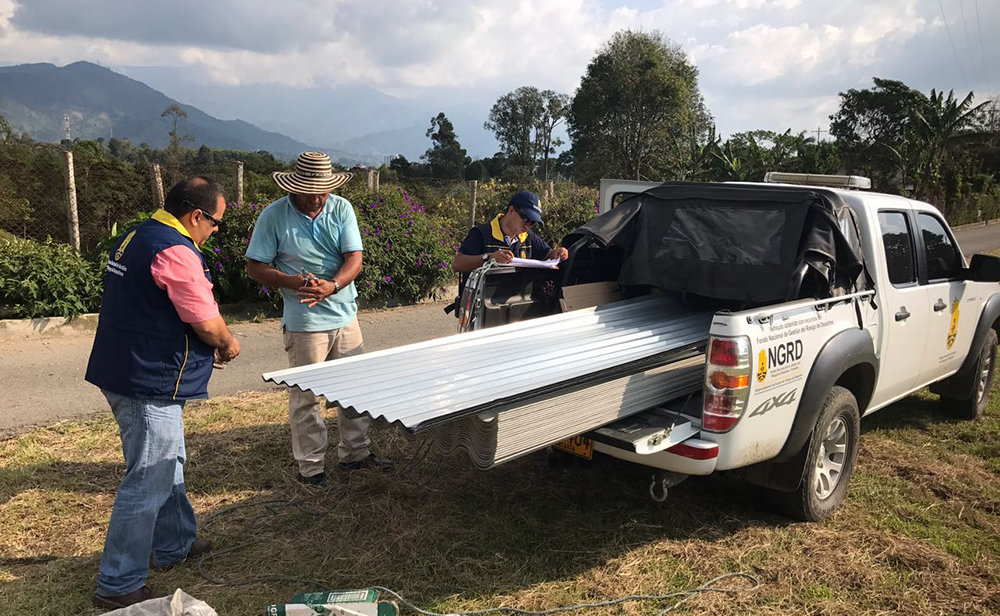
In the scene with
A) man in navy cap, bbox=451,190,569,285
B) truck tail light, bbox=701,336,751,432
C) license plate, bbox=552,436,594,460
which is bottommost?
license plate, bbox=552,436,594,460

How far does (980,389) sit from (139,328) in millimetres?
6506

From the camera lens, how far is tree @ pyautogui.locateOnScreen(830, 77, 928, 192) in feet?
110

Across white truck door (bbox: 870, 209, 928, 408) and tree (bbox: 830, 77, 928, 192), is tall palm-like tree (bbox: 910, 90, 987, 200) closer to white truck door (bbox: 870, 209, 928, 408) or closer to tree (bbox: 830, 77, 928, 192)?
tree (bbox: 830, 77, 928, 192)

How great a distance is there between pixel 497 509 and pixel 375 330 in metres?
5.30

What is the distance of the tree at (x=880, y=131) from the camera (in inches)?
1320

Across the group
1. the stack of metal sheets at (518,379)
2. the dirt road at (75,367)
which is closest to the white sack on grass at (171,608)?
the stack of metal sheets at (518,379)

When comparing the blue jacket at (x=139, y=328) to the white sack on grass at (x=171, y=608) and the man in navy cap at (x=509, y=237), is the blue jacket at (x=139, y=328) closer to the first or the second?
the white sack on grass at (x=171, y=608)

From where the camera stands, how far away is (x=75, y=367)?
6777mm

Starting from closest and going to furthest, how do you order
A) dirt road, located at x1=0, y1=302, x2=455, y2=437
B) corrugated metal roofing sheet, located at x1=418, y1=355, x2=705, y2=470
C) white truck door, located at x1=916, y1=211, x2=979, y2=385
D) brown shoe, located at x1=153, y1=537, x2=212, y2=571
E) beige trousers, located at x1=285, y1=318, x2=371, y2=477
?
corrugated metal roofing sheet, located at x1=418, y1=355, x2=705, y2=470 → brown shoe, located at x1=153, y1=537, x2=212, y2=571 → beige trousers, located at x1=285, y1=318, x2=371, y2=477 → white truck door, located at x1=916, y1=211, x2=979, y2=385 → dirt road, located at x1=0, y1=302, x2=455, y2=437

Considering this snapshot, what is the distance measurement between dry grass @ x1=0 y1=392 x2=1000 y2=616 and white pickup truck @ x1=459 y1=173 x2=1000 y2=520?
0.38 m

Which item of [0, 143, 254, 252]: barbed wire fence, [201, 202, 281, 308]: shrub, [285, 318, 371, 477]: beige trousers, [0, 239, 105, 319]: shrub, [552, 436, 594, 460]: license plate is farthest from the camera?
[201, 202, 281, 308]: shrub

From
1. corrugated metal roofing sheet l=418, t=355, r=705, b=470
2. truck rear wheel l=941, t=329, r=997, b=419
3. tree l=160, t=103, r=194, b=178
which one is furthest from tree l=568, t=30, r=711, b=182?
corrugated metal roofing sheet l=418, t=355, r=705, b=470

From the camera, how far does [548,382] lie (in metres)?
2.97

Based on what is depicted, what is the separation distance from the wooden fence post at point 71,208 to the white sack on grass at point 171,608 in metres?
7.23
